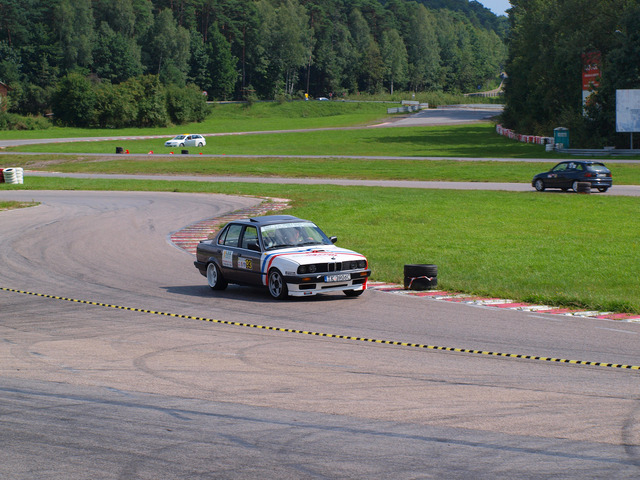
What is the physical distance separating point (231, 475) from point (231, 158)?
181 feet

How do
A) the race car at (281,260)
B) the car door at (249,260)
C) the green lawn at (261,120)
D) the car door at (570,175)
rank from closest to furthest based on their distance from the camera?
the race car at (281,260)
the car door at (249,260)
the car door at (570,175)
the green lawn at (261,120)

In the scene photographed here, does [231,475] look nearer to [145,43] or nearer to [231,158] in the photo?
[231,158]

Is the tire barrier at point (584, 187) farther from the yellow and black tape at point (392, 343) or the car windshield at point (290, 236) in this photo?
the yellow and black tape at point (392, 343)

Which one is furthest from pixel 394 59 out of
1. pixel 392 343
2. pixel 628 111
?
pixel 392 343

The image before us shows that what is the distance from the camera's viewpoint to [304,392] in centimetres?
757

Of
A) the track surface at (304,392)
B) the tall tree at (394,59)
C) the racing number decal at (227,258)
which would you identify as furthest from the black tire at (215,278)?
the tall tree at (394,59)

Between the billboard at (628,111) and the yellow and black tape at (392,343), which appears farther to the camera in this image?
the billboard at (628,111)

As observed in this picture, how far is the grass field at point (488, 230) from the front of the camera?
Result: 47.5 feet

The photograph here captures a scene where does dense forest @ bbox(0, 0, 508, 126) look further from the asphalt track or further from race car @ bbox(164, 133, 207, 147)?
the asphalt track

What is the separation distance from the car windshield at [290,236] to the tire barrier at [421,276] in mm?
1603

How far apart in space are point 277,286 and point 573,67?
61.3 metres

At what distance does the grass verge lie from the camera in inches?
562

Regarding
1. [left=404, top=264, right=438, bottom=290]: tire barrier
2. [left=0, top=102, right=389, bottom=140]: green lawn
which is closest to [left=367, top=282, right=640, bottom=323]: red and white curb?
[left=404, top=264, right=438, bottom=290]: tire barrier

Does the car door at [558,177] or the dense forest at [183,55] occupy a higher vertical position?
the dense forest at [183,55]
